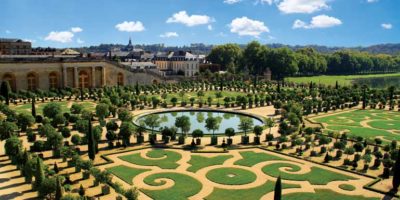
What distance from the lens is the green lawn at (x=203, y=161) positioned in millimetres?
34906

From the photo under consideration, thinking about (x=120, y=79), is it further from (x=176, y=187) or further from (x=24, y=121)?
(x=176, y=187)

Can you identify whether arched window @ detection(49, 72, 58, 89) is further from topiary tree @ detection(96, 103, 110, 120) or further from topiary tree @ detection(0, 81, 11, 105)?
topiary tree @ detection(96, 103, 110, 120)

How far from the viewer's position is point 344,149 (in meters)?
39.4

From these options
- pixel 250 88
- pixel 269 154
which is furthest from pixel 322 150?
pixel 250 88

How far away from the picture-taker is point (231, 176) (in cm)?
3266

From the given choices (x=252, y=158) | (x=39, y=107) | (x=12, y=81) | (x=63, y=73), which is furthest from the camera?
(x=63, y=73)

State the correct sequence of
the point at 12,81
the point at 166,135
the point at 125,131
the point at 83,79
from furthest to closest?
1. the point at 83,79
2. the point at 12,81
3. the point at 166,135
4. the point at 125,131

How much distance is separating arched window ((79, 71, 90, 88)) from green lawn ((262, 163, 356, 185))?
6946 cm

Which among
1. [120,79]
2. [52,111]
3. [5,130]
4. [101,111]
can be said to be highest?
[120,79]

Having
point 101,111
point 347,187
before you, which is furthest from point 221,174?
point 101,111

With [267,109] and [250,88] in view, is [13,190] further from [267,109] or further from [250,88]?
[250,88]

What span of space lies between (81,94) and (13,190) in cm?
5043

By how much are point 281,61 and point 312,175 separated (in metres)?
99.1

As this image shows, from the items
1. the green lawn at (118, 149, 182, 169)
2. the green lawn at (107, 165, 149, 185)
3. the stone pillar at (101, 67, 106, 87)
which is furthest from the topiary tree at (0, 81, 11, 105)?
the green lawn at (107, 165, 149, 185)
